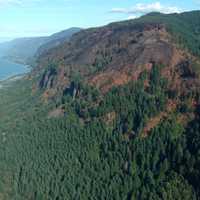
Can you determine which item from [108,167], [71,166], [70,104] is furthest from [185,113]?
[70,104]

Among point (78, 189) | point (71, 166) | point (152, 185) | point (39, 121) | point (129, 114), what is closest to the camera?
point (152, 185)

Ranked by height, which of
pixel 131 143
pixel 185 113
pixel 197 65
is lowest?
pixel 131 143

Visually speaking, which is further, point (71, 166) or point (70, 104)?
point (70, 104)

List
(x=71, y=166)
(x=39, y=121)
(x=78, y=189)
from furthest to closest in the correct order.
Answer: (x=39, y=121), (x=71, y=166), (x=78, y=189)

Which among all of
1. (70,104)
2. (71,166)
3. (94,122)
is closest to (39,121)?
(70,104)

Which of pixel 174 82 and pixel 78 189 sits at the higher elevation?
pixel 174 82

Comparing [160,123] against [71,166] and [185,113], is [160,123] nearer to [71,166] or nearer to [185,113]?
[185,113]
